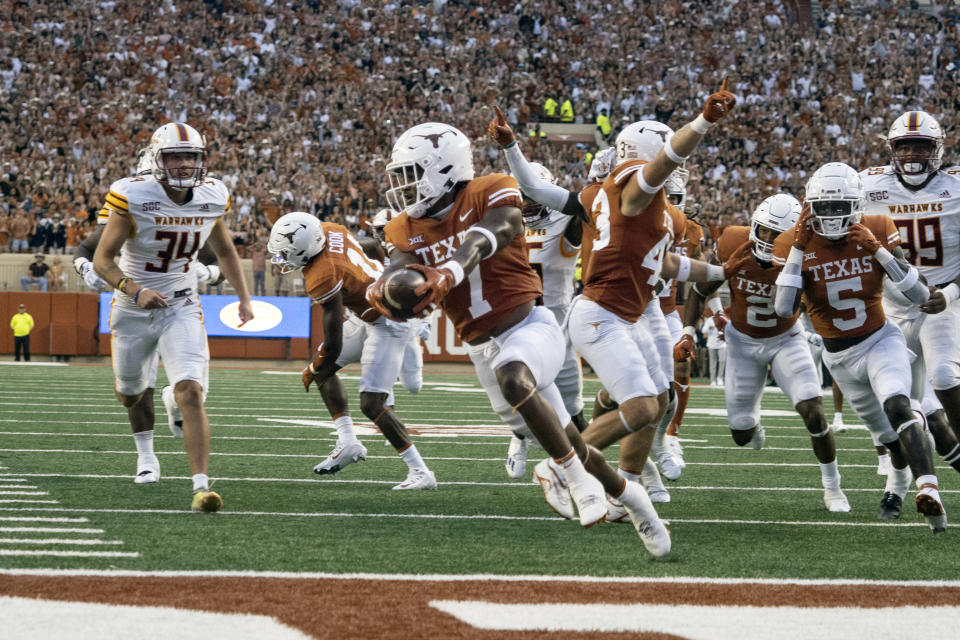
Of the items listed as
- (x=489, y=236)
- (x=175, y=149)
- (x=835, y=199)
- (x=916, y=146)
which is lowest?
(x=489, y=236)

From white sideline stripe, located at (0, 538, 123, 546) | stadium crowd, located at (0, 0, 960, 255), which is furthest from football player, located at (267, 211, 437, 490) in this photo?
stadium crowd, located at (0, 0, 960, 255)

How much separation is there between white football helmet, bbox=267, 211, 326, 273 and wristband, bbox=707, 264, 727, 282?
95.2 inches

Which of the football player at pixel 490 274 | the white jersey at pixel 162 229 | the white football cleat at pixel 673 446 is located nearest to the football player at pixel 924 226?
the white football cleat at pixel 673 446

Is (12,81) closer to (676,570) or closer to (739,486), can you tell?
(739,486)

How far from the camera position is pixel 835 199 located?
6.38 m

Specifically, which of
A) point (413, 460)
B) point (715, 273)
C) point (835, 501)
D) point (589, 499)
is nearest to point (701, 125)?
point (589, 499)

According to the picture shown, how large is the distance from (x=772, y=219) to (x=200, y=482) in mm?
3505

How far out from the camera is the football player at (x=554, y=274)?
7805mm

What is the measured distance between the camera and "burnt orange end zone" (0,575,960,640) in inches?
150

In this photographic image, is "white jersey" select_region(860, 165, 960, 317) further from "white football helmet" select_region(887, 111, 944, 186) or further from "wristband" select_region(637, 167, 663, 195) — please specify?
"wristband" select_region(637, 167, 663, 195)

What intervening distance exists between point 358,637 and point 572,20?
3043cm

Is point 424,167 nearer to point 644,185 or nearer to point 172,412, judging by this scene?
point 644,185

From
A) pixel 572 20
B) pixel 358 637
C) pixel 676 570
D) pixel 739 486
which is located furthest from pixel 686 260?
pixel 572 20

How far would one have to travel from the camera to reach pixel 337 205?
2475 centimetres
